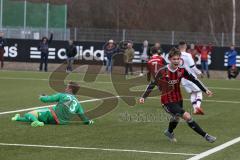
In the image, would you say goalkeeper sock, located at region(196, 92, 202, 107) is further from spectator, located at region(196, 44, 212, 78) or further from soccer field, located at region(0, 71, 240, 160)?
spectator, located at region(196, 44, 212, 78)

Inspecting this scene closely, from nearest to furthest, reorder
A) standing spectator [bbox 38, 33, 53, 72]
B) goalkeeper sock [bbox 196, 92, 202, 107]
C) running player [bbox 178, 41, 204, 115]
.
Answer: running player [bbox 178, 41, 204, 115], goalkeeper sock [bbox 196, 92, 202, 107], standing spectator [bbox 38, 33, 53, 72]

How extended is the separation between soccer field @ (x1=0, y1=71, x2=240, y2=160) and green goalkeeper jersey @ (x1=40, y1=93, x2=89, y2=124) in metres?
0.29

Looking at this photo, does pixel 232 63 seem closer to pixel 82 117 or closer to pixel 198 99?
pixel 198 99

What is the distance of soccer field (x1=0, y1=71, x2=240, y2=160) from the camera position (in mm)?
11539

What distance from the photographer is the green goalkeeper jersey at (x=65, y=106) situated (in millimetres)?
14969

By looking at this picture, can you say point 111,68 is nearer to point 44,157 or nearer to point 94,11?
point 44,157

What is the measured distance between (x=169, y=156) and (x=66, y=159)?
1674 millimetres

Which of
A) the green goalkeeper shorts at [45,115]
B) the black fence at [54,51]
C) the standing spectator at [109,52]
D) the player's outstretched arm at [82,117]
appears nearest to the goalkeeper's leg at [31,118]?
the green goalkeeper shorts at [45,115]

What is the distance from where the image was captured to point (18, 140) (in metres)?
12.9

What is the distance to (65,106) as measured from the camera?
1512 centimetres

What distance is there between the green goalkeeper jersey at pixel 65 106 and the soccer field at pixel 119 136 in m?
0.29

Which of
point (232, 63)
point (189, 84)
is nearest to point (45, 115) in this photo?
point (189, 84)

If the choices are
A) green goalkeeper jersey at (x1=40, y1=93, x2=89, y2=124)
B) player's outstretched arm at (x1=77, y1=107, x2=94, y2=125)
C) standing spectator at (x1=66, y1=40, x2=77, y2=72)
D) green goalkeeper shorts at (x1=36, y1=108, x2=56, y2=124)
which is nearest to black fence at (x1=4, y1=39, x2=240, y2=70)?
standing spectator at (x1=66, y1=40, x2=77, y2=72)

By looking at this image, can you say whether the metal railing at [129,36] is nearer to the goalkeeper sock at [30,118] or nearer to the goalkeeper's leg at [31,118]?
the goalkeeper's leg at [31,118]
